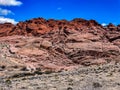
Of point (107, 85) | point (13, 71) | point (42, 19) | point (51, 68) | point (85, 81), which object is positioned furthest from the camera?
point (42, 19)

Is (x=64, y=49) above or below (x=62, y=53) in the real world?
above

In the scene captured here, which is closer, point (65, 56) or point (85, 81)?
point (85, 81)

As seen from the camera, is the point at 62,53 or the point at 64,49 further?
the point at 64,49

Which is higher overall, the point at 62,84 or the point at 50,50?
the point at 50,50

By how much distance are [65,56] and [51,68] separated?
534 cm

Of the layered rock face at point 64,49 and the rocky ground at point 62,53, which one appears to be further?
the layered rock face at point 64,49

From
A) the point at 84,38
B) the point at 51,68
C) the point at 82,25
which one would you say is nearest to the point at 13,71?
the point at 51,68

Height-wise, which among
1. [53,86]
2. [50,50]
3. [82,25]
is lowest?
[53,86]

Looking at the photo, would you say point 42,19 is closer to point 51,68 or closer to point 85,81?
point 51,68

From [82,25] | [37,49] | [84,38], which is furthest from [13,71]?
[82,25]

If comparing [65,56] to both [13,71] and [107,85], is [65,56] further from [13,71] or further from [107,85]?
[107,85]

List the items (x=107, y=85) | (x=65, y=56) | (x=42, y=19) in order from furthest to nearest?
(x=42, y=19), (x=65, y=56), (x=107, y=85)

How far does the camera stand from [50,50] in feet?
166

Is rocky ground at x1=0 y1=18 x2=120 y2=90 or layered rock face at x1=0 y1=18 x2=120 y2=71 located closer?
rocky ground at x1=0 y1=18 x2=120 y2=90
